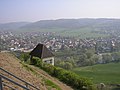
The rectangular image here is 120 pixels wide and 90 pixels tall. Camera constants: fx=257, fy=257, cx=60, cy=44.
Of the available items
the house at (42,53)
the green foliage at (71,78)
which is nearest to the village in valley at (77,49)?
the house at (42,53)

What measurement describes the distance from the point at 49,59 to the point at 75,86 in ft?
36.1

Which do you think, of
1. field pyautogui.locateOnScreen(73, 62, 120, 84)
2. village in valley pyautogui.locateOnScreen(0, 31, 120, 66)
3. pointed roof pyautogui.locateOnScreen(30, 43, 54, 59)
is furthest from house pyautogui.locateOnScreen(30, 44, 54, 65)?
village in valley pyautogui.locateOnScreen(0, 31, 120, 66)

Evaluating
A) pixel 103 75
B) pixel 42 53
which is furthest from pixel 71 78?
pixel 103 75

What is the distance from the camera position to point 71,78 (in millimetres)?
17016

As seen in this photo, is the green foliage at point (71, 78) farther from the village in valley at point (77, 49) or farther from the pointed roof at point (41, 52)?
the village in valley at point (77, 49)

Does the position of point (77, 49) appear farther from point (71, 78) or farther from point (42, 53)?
point (71, 78)

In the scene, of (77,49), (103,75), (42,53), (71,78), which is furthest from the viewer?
(77,49)

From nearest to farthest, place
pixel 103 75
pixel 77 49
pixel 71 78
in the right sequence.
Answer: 1. pixel 71 78
2. pixel 103 75
3. pixel 77 49

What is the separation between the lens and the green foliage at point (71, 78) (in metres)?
16.1

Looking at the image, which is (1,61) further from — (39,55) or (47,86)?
(39,55)

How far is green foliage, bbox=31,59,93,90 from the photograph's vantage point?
16.1 meters

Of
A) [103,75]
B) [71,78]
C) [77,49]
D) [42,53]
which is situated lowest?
[77,49]

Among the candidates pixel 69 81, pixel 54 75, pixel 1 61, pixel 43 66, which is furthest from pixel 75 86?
pixel 1 61

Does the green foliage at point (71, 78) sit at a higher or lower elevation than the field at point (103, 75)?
higher
